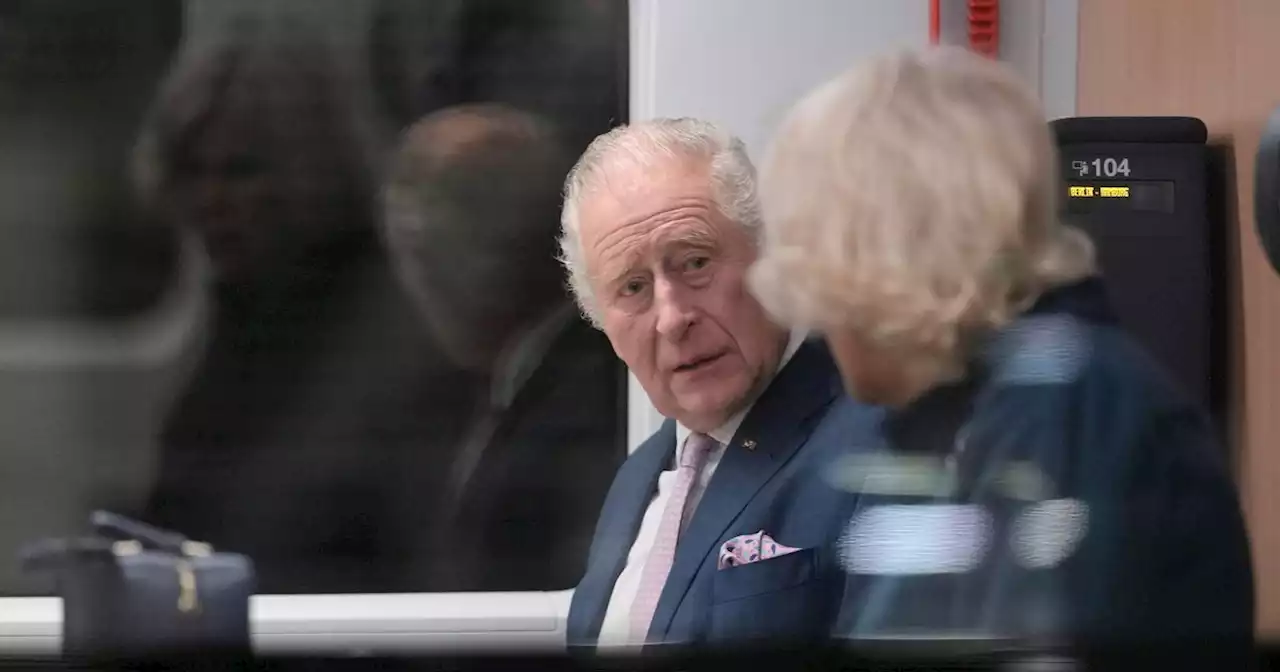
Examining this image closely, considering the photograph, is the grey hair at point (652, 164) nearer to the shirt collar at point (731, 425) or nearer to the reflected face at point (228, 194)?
the shirt collar at point (731, 425)

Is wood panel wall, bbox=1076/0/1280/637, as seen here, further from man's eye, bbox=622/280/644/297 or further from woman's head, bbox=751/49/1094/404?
man's eye, bbox=622/280/644/297

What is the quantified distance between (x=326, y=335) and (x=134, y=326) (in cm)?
24

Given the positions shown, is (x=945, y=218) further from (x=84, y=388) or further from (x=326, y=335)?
(x=84, y=388)

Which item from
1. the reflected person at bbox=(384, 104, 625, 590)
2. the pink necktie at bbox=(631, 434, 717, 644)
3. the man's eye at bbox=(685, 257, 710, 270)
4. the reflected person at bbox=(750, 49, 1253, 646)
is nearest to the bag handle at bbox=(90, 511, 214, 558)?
the reflected person at bbox=(384, 104, 625, 590)

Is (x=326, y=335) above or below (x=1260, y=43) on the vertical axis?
below

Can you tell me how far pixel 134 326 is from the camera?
1431 millimetres

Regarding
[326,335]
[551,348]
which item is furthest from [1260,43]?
[326,335]

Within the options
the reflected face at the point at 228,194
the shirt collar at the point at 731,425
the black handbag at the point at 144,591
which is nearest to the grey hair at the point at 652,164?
the shirt collar at the point at 731,425

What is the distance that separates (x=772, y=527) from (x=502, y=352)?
476mm

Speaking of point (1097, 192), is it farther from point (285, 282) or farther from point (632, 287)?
point (285, 282)

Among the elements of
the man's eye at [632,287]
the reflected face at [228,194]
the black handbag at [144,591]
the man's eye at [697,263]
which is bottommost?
the black handbag at [144,591]

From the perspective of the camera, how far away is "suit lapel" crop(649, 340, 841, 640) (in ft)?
3.67

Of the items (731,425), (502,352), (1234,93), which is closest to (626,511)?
(731,425)

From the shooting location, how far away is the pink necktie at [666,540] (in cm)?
115
